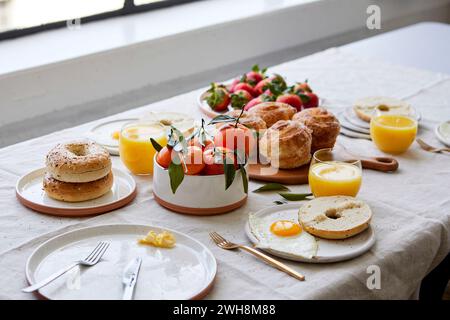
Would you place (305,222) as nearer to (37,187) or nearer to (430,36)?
(37,187)

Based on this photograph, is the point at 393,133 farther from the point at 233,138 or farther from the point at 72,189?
the point at 72,189

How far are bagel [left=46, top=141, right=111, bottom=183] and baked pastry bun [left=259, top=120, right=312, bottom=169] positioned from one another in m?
0.38

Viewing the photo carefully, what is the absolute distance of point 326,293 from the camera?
3.82ft

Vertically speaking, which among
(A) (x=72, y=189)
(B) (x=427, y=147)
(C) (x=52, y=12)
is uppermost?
(C) (x=52, y=12)

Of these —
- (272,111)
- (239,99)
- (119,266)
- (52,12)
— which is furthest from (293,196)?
(52,12)

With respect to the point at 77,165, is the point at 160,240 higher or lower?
lower

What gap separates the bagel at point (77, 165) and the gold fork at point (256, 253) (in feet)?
0.92

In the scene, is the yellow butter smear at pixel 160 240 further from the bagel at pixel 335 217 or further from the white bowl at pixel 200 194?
the bagel at pixel 335 217

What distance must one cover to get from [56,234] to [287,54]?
2.58 meters

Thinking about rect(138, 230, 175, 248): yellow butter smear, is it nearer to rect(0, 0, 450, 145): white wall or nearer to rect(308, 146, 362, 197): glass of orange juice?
rect(308, 146, 362, 197): glass of orange juice

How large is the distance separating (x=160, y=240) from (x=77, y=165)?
0.25 metres

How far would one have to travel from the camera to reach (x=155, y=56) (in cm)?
310

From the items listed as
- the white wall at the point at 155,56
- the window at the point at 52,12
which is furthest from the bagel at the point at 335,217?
the window at the point at 52,12

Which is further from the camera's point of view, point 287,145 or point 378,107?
point 378,107
